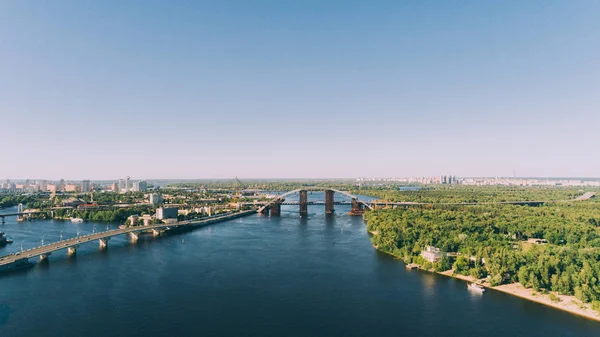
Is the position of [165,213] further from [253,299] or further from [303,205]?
[253,299]

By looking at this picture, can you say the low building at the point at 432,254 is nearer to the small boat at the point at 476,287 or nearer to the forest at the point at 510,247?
the forest at the point at 510,247

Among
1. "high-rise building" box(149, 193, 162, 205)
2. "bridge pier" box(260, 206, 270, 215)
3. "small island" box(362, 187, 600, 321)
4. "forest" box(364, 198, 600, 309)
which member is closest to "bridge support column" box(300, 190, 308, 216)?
"bridge pier" box(260, 206, 270, 215)

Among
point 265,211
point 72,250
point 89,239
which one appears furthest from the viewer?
point 265,211

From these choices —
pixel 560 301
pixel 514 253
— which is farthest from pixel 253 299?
pixel 514 253

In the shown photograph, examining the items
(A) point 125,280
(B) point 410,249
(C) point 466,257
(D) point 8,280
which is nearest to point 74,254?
(D) point 8,280

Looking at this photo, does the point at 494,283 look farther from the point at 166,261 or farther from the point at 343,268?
the point at 166,261

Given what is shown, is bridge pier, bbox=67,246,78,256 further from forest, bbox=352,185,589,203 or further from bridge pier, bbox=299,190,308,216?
forest, bbox=352,185,589,203

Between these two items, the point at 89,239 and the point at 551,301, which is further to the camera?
the point at 89,239
